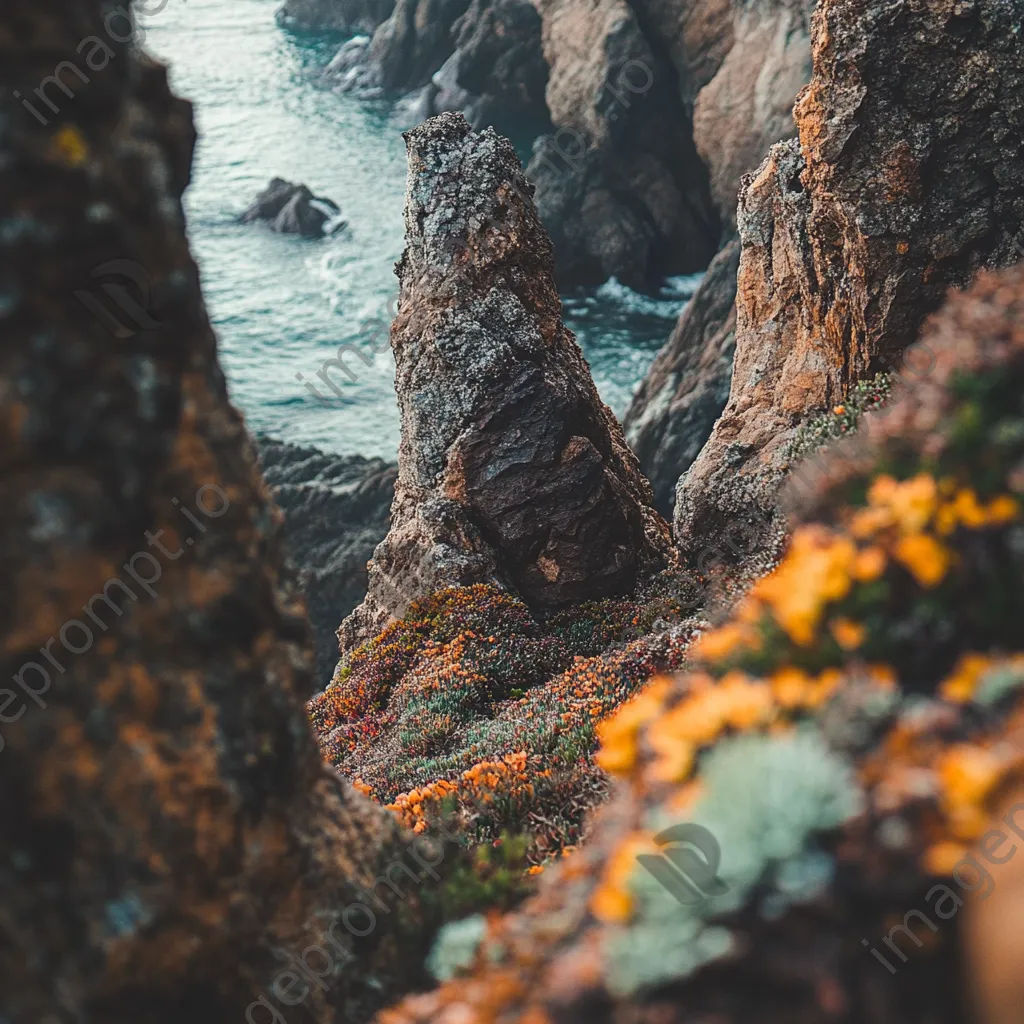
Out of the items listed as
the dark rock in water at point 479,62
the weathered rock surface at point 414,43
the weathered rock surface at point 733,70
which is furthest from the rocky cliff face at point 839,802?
the weathered rock surface at point 414,43

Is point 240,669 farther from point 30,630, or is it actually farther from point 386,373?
point 386,373

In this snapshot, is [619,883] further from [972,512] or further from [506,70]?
[506,70]

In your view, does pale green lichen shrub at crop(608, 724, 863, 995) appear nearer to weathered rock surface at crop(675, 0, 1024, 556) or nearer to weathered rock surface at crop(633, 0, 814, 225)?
weathered rock surface at crop(675, 0, 1024, 556)

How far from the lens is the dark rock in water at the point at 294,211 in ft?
171

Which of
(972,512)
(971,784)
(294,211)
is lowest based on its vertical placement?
(294,211)

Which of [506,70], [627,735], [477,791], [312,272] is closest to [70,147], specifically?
[627,735]

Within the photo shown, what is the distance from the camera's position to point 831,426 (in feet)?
34.8

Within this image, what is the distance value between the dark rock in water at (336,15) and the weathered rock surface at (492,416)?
235 ft

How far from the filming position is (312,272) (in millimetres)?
48219

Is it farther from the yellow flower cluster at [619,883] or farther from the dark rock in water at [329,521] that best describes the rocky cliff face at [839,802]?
the dark rock in water at [329,521]

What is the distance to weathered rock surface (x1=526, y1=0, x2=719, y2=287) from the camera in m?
44.4

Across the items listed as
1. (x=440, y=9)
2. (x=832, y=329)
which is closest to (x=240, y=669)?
(x=832, y=329)
